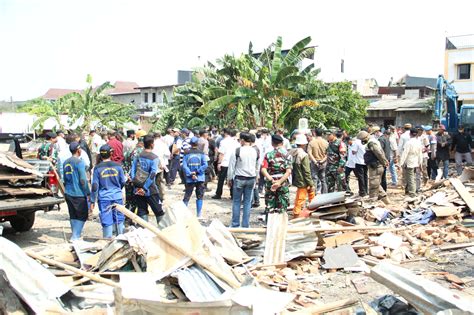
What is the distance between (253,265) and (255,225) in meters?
3.22

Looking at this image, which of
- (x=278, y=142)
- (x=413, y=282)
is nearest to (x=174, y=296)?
(x=413, y=282)

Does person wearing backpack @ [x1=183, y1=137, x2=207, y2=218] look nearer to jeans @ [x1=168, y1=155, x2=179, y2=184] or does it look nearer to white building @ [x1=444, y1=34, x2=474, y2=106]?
jeans @ [x1=168, y1=155, x2=179, y2=184]

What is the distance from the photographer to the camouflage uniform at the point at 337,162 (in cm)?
1130

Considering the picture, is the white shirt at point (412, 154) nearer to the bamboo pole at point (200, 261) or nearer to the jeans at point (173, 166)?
the jeans at point (173, 166)

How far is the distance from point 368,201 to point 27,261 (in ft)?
26.5

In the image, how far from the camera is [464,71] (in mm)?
36719

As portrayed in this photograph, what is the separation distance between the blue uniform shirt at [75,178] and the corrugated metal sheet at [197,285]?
11.3 feet

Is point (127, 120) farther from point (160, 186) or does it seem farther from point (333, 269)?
point (333, 269)

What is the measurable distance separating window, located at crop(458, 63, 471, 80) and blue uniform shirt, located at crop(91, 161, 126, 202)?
3582cm

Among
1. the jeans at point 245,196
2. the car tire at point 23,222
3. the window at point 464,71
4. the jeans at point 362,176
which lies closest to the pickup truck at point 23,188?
the car tire at point 23,222

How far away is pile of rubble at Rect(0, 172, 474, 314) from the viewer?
166 inches

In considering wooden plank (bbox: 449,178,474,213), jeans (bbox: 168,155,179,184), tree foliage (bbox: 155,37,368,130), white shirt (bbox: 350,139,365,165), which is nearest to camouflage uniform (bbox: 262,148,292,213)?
wooden plank (bbox: 449,178,474,213)

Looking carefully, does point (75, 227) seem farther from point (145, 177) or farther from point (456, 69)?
point (456, 69)

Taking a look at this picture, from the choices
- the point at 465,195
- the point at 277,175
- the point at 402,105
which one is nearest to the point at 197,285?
the point at 277,175
